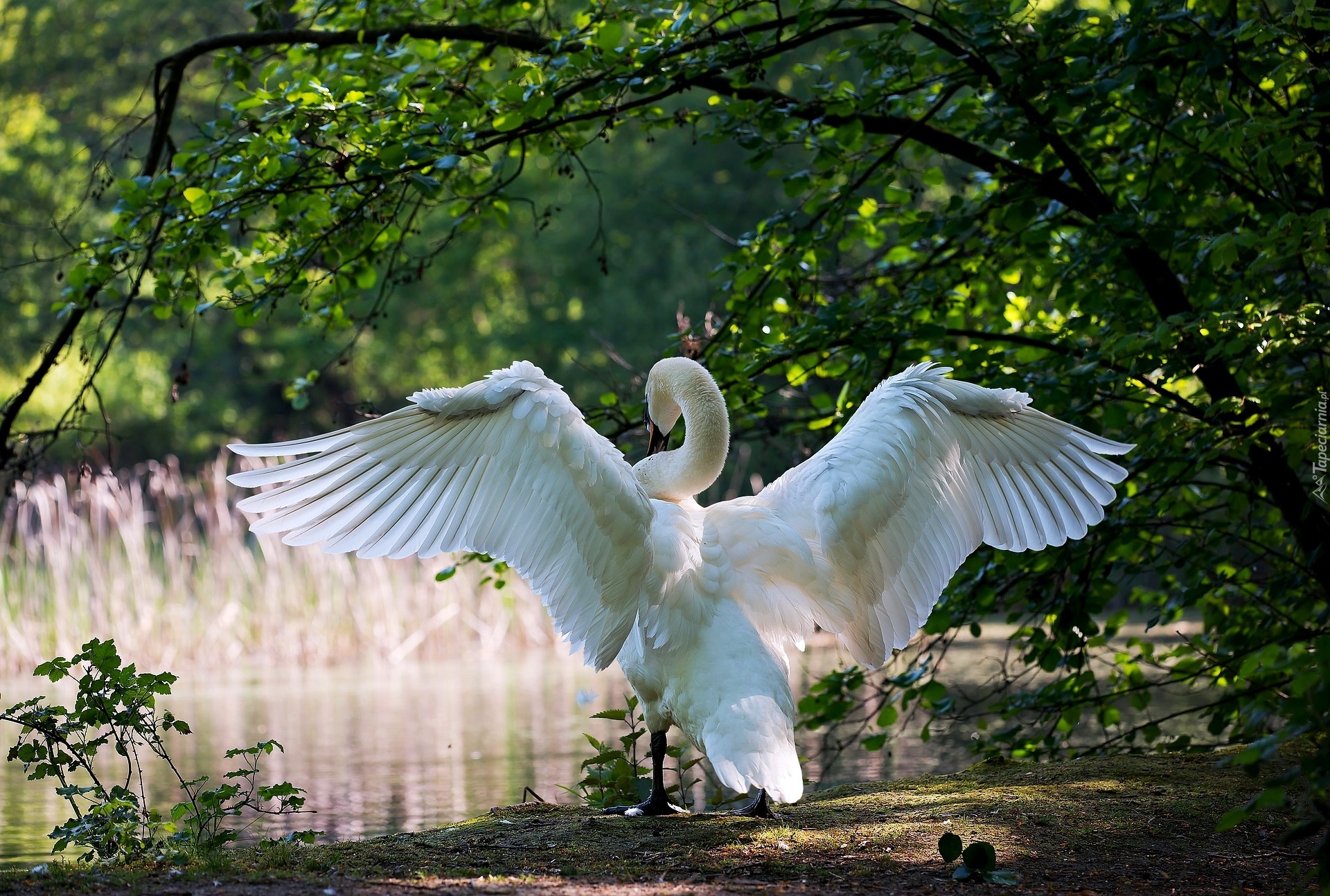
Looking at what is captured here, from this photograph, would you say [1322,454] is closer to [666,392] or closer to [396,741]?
[666,392]

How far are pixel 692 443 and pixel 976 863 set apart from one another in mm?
1632

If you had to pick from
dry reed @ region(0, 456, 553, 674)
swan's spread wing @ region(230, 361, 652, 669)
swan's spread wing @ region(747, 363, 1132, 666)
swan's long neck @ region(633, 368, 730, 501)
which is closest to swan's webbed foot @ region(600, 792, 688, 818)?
swan's spread wing @ region(230, 361, 652, 669)

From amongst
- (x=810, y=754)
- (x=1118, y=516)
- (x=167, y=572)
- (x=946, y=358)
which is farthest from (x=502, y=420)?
(x=167, y=572)

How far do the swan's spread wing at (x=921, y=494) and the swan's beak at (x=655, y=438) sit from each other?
26.8 inches

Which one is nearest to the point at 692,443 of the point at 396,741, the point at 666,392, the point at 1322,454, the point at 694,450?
the point at 694,450

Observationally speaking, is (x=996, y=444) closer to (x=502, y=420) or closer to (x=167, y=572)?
(x=502, y=420)

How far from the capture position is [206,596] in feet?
37.7

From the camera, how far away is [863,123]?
17.0 ft

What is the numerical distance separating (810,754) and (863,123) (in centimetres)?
350

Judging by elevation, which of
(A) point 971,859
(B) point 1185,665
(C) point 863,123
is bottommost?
(A) point 971,859

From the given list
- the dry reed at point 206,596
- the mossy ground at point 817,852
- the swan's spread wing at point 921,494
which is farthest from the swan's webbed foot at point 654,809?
the dry reed at point 206,596

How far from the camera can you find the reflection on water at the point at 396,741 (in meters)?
5.57

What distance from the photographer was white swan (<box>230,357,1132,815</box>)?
3.66 metres

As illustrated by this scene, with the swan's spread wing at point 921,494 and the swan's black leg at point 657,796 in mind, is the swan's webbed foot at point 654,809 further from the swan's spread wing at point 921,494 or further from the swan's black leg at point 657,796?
the swan's spread wing at point 921,494
